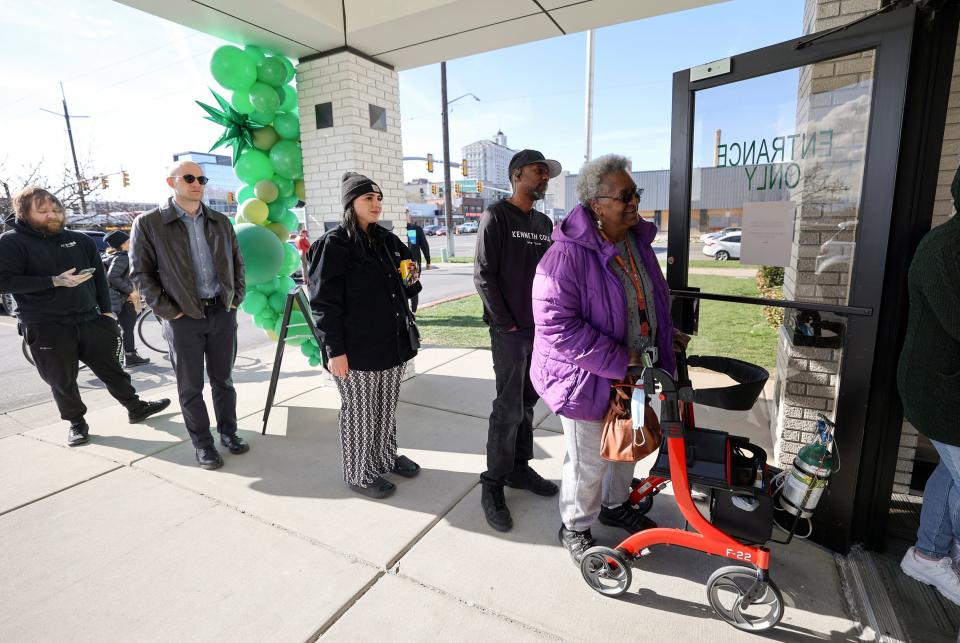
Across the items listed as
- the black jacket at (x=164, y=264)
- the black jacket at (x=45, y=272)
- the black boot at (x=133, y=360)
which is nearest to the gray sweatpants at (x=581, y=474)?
the black jacket at (x=164, y=264)

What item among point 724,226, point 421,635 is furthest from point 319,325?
point 724,226

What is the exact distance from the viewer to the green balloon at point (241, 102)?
427 centimetres

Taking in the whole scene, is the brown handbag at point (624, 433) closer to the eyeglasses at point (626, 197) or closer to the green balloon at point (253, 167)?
the eyeglasses at point (626, 197)

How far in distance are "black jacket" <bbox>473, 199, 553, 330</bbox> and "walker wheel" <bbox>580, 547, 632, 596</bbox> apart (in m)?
1.12

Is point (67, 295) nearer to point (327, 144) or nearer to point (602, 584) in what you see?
point (327, 144)

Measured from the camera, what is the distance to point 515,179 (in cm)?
272

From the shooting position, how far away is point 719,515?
196 centimetres

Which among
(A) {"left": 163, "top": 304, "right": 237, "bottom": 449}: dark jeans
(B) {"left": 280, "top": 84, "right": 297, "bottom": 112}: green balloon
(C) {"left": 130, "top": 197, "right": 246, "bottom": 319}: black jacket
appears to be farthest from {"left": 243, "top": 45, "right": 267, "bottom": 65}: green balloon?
(A) {"left": 163, "top": 304, "right": 237, "bottom": 449}: dark jeans

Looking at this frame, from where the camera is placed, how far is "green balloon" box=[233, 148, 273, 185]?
4512 millimetres

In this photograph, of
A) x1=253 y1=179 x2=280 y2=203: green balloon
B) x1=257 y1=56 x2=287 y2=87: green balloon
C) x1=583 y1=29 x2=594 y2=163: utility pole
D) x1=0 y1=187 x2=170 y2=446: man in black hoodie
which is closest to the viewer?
x1=0 y1=187 x2=170 y2=446: man in black hoodie

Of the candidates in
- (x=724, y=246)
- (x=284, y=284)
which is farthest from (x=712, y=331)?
(x=284, y=284)

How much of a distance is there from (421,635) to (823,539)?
6.38ft

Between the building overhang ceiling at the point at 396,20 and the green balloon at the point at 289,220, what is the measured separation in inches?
56.3

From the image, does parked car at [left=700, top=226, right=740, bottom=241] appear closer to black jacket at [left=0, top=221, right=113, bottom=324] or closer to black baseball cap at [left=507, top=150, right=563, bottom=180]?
black baseball cap at [left=507, top=150, right=563, bottom=180]
